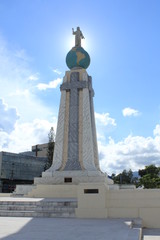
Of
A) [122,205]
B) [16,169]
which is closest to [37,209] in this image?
[122,205]

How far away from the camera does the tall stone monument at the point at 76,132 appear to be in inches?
642

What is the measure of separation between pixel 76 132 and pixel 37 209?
9.06 m

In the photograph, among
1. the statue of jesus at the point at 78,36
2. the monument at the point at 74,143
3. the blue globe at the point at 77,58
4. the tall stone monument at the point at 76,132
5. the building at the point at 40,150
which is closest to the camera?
the monument at the point at 74,143

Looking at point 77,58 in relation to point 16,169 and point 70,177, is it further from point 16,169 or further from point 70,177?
point 16,169

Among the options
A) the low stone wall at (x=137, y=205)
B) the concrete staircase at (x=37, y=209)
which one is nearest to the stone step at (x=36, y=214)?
the concrete staircase at (x=37, y=209)

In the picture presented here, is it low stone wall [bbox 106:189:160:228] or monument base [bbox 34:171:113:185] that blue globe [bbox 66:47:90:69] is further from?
low stone wall [bbox 106:189:160:228]

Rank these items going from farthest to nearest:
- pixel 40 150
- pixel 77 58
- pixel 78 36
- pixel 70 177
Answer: pixel 40 150
pixel 78 36
pixel 77 58
pixel 70 177

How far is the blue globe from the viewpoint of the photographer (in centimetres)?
1962

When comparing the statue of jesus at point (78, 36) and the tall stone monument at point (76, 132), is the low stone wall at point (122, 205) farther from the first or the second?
the statue of jesus at point (78, 36)

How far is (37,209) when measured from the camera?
910 cm

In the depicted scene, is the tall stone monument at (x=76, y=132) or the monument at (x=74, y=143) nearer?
the monument at (x=74, y=143)

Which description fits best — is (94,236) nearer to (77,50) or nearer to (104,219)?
(104,219)

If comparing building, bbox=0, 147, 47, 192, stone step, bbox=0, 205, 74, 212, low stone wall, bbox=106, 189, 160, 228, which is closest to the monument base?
stone step, bbox=0, 205, 74, 212

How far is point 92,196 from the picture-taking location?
8.62 meters
